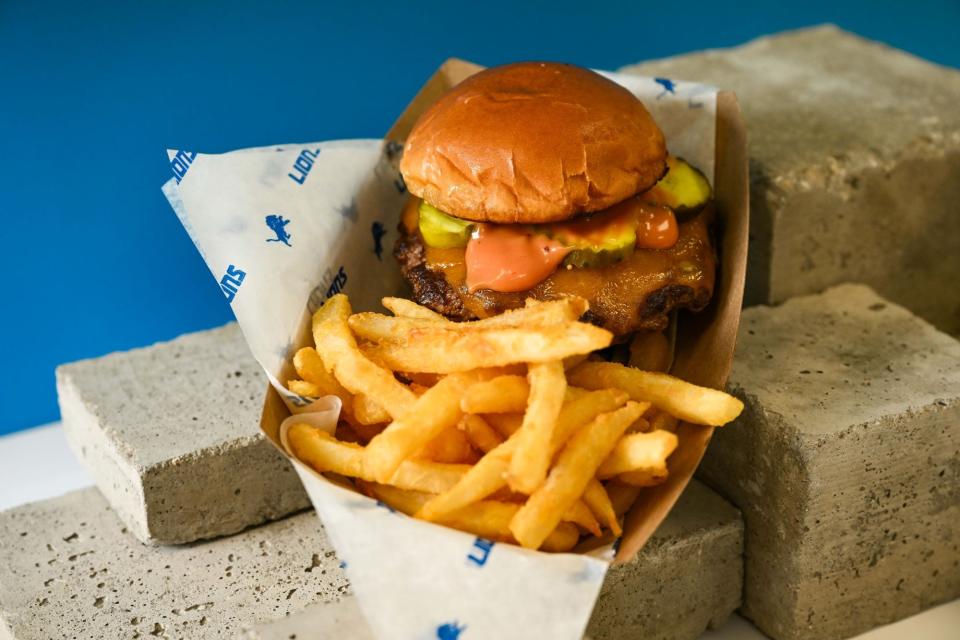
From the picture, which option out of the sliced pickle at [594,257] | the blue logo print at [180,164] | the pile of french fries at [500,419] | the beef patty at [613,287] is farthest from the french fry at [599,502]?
the blue logo print at [180,164]

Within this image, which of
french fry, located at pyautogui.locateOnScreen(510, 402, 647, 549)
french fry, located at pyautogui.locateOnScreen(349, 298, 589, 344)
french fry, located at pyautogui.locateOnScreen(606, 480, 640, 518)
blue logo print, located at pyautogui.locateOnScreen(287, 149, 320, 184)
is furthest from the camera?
blue logo print, located at pyautogui.locateOnScreen(287, 149, 320, 184)

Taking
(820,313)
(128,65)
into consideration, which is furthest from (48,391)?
(820,313)

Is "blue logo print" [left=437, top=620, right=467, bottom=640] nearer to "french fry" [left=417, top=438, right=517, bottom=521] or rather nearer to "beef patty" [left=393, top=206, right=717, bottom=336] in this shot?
"french fry" [left=417, top=438, right=517, bottom=521]

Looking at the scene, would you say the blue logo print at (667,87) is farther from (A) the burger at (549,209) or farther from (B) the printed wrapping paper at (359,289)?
(A) the burger at (549,209)

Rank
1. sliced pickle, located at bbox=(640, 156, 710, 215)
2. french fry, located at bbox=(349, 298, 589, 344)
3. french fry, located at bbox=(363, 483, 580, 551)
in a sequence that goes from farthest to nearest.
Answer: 1. sliced pickle, located at bbox=(640, 156, 710, 215)
2. french fry, located at bbox=(349, 298, 589, 344)
3. french fry, located at bbox=(363, 483, 580, 551)

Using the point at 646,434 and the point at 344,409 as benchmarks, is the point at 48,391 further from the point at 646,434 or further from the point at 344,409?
the point at 646,434

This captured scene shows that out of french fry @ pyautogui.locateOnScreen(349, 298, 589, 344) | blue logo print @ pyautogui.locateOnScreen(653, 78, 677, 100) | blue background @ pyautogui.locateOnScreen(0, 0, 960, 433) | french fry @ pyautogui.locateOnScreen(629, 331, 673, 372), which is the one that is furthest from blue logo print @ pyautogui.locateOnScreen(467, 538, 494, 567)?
blue background @ pyautogui.locateOnScreen(0, 0, 960, 433)

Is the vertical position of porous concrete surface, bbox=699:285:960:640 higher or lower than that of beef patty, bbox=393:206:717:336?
lower

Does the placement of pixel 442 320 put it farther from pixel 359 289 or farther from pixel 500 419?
pixel 359 289
